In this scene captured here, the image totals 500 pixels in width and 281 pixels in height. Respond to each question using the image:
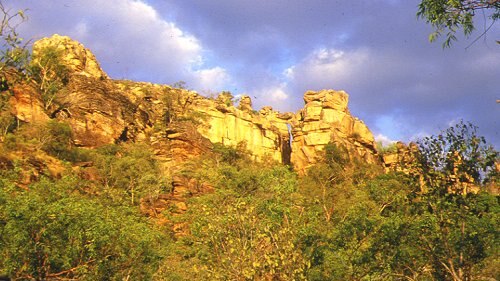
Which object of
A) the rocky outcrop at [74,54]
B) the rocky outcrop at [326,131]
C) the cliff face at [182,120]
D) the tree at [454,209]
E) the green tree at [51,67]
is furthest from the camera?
the rocky outcrop at [326,131]

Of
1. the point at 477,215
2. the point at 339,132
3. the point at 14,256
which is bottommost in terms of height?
the point at 14,256

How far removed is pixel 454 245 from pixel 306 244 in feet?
19.6

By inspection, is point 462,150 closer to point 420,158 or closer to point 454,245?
point 420,158

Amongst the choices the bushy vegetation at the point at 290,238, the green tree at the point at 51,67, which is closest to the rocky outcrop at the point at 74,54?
the green tree at the point at 51,67

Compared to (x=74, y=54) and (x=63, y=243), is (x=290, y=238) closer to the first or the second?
(x=63, y=243)

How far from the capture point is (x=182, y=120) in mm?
92500

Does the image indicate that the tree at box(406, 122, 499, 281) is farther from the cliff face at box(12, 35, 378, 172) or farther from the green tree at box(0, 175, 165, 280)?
the cliff face at box(12, 35, 378, 172)

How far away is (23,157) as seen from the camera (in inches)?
2089

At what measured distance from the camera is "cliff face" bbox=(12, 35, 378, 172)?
2992 inches

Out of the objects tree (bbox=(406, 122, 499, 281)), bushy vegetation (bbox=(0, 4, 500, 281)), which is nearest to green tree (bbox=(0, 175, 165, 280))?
bushy vegetation (bbox=(0, 4, 500, 281))

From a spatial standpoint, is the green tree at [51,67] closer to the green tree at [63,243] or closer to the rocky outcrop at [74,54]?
the rocky outcrop at [74,54]

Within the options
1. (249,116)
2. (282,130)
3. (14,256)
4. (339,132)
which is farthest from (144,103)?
(14,256)

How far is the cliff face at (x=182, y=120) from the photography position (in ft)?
249

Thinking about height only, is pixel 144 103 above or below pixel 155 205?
above
